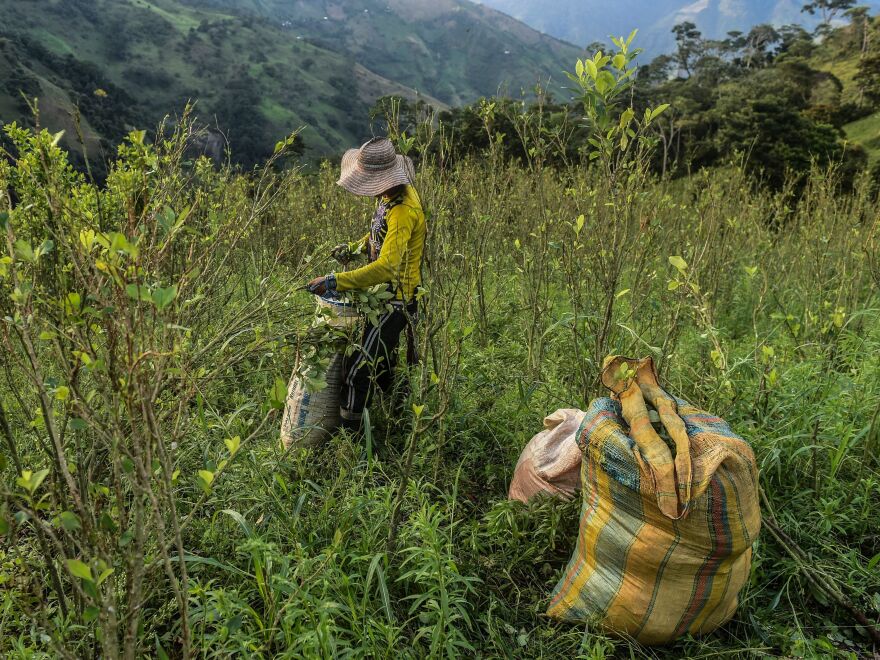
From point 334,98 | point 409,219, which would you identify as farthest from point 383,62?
point 409,219

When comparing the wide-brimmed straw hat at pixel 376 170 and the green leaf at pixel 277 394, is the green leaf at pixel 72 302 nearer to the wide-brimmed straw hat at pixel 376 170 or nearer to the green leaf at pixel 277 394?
the green leaf at pixel 277 394

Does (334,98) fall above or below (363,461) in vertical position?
above

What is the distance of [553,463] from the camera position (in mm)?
2273

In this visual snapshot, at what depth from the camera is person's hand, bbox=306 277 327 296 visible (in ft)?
8.55

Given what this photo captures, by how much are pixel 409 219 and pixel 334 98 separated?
99.7 m

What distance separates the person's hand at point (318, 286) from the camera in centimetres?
261

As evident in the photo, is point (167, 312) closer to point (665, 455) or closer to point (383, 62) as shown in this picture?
point (665, 455)

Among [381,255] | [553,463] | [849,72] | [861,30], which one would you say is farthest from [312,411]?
[861,30]

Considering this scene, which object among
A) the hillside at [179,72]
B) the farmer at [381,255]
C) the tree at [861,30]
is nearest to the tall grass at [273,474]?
the farmer at [381,255]

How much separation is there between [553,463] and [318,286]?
136cm

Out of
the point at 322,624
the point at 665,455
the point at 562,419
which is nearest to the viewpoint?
the point at 322,624

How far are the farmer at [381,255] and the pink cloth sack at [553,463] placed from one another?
789 mm

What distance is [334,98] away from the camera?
92812mm

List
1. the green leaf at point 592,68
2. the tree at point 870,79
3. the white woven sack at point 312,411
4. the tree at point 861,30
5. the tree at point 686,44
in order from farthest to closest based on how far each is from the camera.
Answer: the tree at point 686,44 < the tree at point 861,30 < the tree at point 870,79 < the white woven sack at point 312,411 < the green leaf at point 592,68
